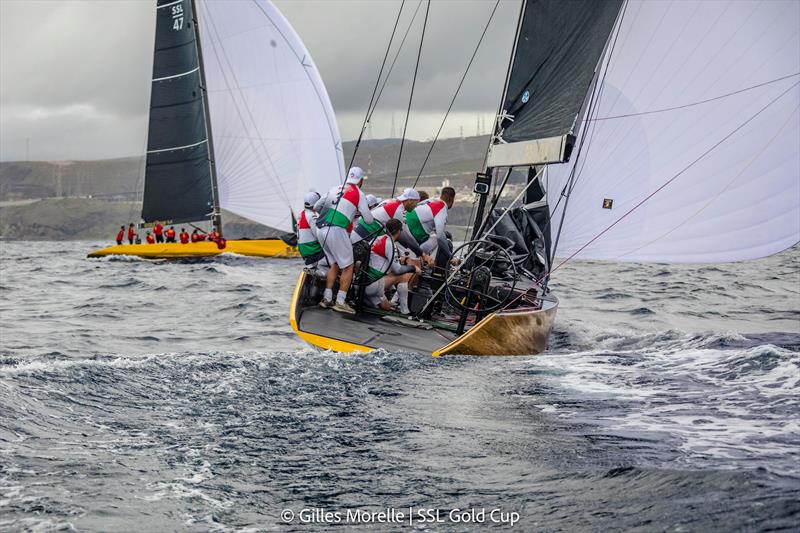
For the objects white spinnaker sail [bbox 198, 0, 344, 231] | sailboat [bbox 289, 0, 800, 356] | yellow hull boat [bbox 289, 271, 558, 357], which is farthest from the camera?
white spinnaker sail [bbox 198, 0, 344, 231]

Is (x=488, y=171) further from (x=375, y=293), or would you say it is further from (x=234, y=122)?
(x=234, y=122)

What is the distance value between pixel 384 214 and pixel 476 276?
173 cm

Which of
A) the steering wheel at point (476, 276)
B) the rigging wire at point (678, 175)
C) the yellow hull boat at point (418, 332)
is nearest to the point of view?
the yellow hull boat at point (418, 332)

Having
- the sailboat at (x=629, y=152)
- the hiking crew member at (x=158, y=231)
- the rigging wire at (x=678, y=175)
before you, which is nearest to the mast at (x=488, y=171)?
the sailboat at (x=629, y=152)

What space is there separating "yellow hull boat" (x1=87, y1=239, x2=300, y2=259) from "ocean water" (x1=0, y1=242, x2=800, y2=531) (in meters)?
17.0

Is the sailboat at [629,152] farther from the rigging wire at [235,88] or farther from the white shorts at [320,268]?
the rigging wire at [235,88]

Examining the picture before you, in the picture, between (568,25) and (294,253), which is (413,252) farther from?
(294,253)

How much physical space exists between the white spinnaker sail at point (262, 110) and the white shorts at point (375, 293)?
20869 millimetres

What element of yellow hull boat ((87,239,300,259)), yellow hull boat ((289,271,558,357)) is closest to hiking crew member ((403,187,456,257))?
yellow hull boat ((289,271,558,357))

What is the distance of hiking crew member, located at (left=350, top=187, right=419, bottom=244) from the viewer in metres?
9.56

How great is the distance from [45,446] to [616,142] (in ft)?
26.5

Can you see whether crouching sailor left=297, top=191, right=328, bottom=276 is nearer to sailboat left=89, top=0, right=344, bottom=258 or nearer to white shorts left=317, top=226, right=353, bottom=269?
white shorts left=317, top=226, right=353, bottom=269

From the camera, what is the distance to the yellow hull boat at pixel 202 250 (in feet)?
87.2

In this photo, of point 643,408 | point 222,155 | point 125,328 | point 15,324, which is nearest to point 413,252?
point 125,328
